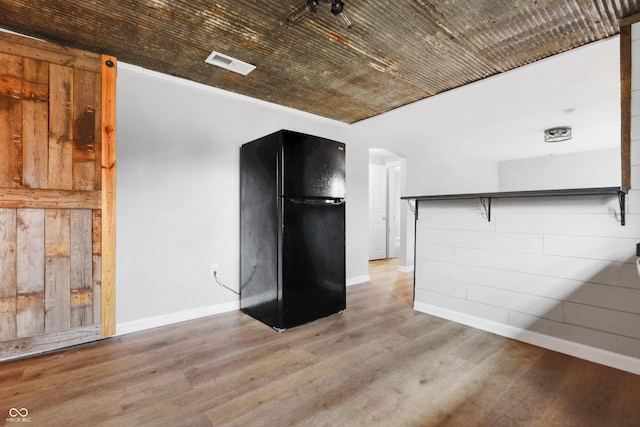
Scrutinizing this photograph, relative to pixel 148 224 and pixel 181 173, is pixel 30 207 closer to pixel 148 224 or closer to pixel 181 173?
pixel 148 224

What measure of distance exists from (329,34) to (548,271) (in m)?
2.38

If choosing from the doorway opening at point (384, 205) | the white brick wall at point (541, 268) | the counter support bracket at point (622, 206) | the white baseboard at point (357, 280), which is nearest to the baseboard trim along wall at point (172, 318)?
the white baseboard at point (357, 280)

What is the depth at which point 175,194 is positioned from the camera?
2668 mm

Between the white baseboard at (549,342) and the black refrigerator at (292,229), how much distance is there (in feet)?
3.56

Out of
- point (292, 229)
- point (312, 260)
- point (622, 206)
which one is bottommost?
point (312, 260)

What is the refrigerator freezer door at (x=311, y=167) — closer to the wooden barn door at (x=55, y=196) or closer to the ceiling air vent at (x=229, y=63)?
the ceiling air vent at (x=229, y=63)

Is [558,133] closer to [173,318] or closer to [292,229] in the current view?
[292,229]

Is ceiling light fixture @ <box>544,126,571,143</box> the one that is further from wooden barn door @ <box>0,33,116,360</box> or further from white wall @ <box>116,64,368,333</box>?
wooden barn door @ <box>0,33,116,360</box>

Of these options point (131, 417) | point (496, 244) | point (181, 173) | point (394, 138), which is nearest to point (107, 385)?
point (131, 417)

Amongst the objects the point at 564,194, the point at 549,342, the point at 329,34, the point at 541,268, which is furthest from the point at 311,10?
the point at 549,342

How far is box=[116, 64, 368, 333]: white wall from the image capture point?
244cm

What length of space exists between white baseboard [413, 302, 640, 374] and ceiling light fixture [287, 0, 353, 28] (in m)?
2.53

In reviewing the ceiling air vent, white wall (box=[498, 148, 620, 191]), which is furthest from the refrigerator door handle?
white wall (box=[498, 148, 620, 191])

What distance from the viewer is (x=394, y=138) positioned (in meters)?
4.58
